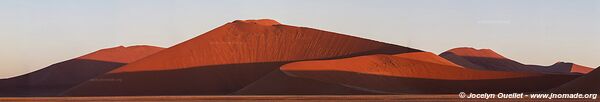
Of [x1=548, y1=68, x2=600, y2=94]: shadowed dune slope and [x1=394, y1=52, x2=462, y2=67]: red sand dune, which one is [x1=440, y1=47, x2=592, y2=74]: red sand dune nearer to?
[x1=394, y1=52, x2=462, y2=67]: red sand dune

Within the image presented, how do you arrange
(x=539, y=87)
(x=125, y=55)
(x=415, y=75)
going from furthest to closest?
(x=125, y=55)
(x=415, y=75)
(x=539, y=87)

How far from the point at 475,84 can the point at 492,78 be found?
6.41ft

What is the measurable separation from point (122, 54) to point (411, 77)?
72.1 meters

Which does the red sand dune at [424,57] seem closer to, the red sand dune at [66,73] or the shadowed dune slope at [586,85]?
the shadowed dune slope at [586,85]

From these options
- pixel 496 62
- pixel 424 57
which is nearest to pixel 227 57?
pixel 424 57

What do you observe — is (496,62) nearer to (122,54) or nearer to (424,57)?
(424,57)

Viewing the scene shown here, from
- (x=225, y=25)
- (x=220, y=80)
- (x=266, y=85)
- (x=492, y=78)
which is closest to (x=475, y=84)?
(x=492, y=78)

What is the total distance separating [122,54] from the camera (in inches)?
5699

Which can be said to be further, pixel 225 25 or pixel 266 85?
pixel 225 25

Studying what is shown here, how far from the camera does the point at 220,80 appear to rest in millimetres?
95125

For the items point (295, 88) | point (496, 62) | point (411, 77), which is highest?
point (295, 88)

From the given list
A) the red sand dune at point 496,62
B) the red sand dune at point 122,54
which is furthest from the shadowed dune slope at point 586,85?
the red sand dune at point 122,54

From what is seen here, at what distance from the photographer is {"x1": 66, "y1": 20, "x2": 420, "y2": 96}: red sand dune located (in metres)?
94.6

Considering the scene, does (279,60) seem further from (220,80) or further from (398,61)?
(398,61)
